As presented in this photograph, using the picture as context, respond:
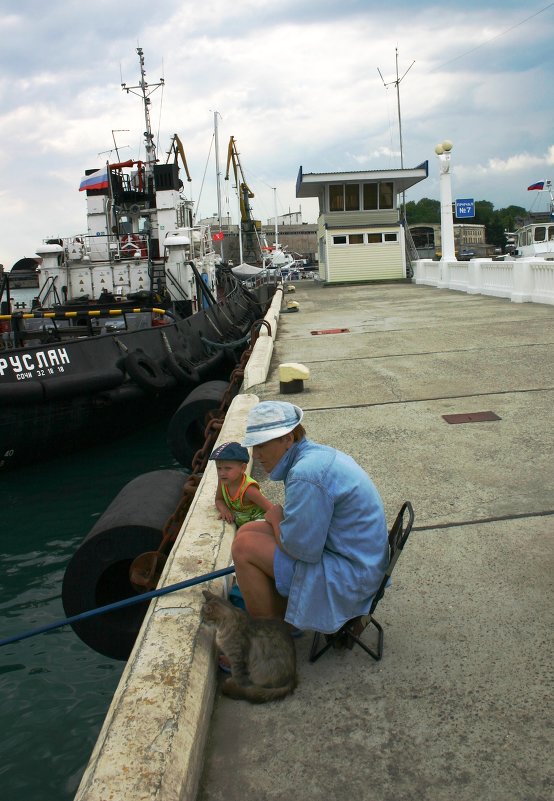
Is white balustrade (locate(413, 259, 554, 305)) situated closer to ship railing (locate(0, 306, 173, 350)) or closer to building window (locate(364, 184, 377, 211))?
building window (locate(364, 184, 377, 211))

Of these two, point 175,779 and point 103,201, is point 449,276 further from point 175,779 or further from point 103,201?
point 175,779

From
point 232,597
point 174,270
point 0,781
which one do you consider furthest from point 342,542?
point 174,270

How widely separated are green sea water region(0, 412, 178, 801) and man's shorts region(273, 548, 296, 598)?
1.80m

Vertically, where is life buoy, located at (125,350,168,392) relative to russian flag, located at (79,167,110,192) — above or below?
below

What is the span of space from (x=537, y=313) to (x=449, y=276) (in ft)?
32.2

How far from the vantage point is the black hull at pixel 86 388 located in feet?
31.0

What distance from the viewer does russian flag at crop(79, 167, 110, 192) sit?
2120 cm

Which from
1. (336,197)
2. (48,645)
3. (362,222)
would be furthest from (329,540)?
(336,197)

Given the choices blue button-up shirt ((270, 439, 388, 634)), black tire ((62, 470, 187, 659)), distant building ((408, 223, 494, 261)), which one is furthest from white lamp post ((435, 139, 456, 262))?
distant building ((408, 223, 494, 261))

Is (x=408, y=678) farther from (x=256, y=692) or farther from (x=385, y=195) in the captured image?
(x=385, y=195)

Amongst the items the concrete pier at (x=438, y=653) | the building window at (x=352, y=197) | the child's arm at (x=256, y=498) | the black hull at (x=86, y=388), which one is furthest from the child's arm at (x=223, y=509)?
the building window at (x=352, y=197)

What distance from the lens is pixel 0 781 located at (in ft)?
12.3

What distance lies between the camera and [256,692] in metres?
2.83

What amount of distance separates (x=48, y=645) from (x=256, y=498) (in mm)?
2469
